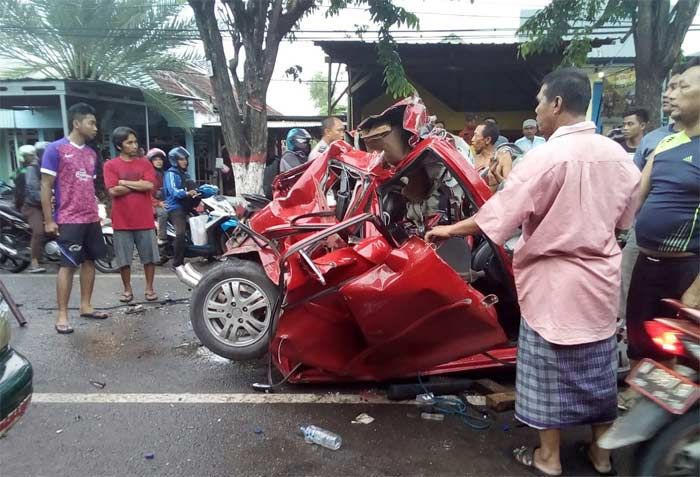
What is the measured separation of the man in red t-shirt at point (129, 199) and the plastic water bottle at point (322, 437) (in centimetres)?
330

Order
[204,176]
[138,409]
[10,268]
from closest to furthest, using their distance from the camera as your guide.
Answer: [138,409] < [10,268] < [204,176]

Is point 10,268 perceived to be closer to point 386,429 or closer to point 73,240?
point 73,240

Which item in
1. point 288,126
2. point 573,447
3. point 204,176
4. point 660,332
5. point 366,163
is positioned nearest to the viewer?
point 660,332

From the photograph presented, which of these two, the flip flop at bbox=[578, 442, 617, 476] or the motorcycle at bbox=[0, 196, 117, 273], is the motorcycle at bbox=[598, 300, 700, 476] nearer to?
the flip flop at bbox=[578, 442, 617, 476]

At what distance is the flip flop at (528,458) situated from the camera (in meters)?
2.45

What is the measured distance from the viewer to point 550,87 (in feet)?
7.79

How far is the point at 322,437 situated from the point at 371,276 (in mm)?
891

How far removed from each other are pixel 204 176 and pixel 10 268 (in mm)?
11891

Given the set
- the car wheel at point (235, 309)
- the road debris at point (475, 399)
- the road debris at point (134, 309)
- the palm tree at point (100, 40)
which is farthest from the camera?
the palm tree at point (100, 40)

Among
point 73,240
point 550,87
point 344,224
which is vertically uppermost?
point 550,87

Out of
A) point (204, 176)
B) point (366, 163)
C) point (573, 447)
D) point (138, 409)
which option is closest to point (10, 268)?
point (138, 409)

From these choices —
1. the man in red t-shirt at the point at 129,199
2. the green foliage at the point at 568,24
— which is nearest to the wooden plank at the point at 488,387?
the man in red t-shirt at the point at 129,199

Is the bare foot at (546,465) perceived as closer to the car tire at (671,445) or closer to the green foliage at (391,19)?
the car tire at (671,445)

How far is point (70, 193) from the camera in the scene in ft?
14.9
